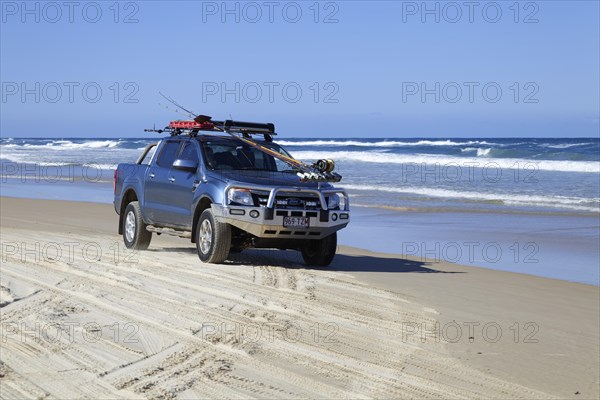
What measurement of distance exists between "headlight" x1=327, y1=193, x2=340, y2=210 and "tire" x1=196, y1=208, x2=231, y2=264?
1281 mm

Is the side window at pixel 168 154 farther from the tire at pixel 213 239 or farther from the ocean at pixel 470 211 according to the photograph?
the ocean at pixel 470 211

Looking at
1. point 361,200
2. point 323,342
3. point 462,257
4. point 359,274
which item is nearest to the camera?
point 323,342

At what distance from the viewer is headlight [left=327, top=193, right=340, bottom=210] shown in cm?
1195

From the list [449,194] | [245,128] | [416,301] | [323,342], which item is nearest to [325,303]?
[416,301]

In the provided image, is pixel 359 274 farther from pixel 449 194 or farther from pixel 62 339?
pixel 449 194

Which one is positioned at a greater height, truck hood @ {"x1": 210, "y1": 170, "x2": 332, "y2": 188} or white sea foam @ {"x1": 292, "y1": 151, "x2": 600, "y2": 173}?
white sea foam @ {"x1": 292, "y1": 151, "x2": 600, "y2": 173}

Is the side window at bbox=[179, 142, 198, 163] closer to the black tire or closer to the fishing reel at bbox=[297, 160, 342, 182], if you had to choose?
the fishing reel at bbox=[297, 160, 342, 182]

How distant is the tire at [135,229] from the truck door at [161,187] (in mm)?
205

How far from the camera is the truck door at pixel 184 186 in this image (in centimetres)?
1245

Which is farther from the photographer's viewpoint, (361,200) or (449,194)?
(449,194)

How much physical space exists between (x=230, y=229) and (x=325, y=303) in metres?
2.76

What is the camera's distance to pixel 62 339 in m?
7.49

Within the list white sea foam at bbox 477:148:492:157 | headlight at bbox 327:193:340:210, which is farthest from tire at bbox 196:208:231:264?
white sea foam at bbox 477:148:492:157

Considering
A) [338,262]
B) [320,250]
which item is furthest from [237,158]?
[338,262]
